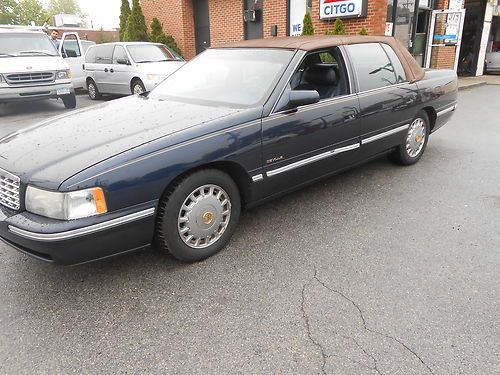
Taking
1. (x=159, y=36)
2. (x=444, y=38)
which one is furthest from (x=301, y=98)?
(x=159, y=36)

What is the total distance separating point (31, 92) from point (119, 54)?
247 cm

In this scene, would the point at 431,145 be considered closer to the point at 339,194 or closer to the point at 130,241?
the point at 339,194

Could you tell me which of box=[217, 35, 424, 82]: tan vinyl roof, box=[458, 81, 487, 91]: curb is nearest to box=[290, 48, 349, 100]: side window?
box=[217, 35, 424, 82]: tan vinyl roof

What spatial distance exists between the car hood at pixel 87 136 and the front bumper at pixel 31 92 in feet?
21.8

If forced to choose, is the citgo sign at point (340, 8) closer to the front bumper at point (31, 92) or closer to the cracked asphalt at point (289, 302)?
the front bumper at point (31, 92)

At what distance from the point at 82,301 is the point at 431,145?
17.5 feet

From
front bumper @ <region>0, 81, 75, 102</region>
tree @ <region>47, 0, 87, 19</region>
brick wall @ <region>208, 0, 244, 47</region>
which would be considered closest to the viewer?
front bumper @ <region>0, 81, 75, 102</region>

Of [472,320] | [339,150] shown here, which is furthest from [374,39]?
[472,320]

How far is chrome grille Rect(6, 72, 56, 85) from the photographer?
902 cm

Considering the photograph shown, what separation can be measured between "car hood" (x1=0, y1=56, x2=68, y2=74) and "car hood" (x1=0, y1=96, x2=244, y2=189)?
673 cm

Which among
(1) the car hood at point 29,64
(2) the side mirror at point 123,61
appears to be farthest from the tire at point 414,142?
(1) the car hood at point 29,64

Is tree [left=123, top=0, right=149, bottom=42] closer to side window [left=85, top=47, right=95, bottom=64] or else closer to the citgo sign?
side window [left=85, top=47, right=95, bottom=64]

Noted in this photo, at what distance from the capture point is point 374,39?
15.0 feet

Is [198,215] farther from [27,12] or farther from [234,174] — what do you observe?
[27,12]
